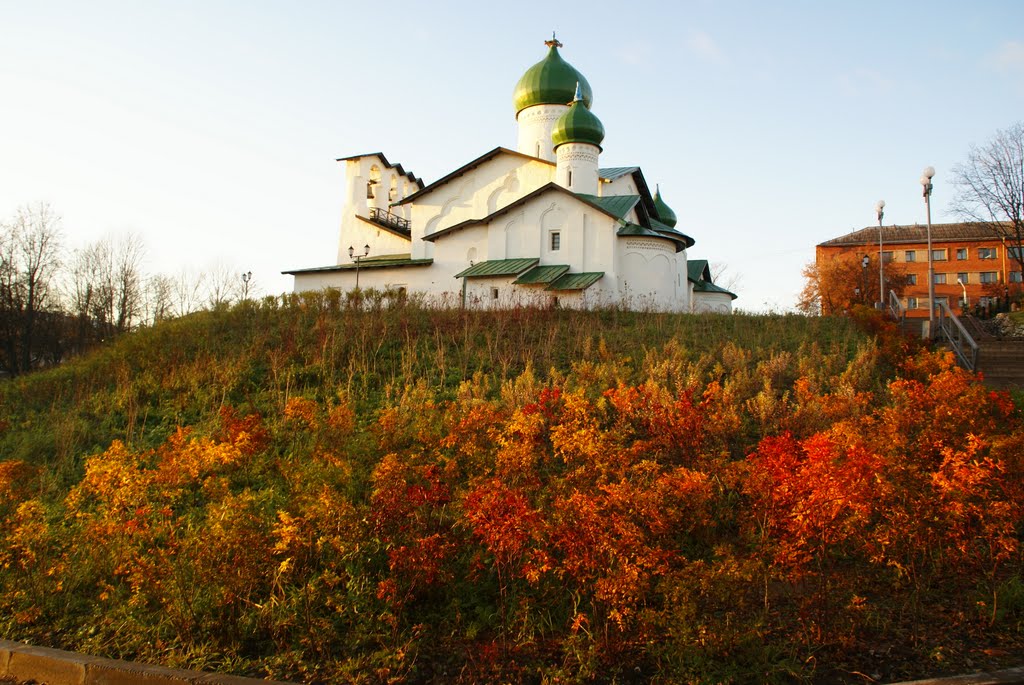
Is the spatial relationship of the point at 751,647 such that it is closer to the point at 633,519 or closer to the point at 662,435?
the point at 633,519

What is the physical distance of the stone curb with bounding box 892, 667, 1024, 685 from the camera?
155 inches

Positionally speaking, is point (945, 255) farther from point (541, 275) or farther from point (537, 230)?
point (541, 275)

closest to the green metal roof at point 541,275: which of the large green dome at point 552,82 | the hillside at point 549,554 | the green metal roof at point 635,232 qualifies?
the green metal roof at point 635,232

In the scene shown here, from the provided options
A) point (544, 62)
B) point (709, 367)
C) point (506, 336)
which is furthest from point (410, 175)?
point (709, 367)

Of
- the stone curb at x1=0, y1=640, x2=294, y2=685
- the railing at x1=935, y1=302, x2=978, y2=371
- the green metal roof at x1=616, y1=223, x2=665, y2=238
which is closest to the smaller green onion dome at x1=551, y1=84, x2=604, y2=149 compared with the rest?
the green metal roof at x1=616, y1=223, x2=665, y2=238

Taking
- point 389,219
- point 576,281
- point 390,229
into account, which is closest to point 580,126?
point 576,281

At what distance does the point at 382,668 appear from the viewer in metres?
4.31

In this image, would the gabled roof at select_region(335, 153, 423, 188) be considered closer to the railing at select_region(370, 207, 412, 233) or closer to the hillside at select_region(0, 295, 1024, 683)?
the railing at select_region(370, 207, 412, 233)

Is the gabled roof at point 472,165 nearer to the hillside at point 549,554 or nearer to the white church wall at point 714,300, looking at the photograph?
the white church wall at point 714,300

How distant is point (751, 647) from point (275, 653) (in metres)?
2.97

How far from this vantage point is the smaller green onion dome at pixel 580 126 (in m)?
28.9

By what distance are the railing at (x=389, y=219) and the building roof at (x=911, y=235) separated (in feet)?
142

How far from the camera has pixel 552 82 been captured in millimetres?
31953

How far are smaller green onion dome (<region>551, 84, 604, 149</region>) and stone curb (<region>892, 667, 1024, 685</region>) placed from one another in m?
26.8
